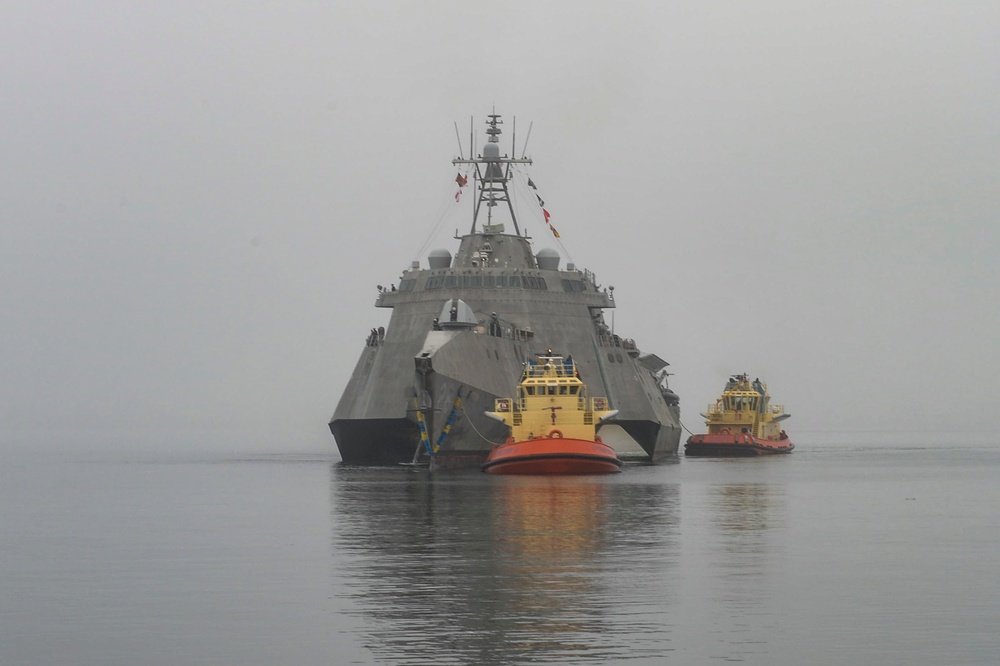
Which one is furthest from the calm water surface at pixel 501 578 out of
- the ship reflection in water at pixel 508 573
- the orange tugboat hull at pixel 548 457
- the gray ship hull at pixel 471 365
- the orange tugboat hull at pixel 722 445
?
the orange tugboat hull at pixel 722 445

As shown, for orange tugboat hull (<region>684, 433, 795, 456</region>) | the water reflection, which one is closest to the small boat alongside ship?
the water reflection

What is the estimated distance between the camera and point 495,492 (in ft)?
167

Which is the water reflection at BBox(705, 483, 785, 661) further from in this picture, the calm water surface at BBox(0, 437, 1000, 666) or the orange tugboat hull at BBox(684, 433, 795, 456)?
the orange tugboat hull at BBox(684, 433, 795, 456)

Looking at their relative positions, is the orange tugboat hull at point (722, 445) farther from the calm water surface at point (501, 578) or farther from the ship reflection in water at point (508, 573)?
the ship reflection in water at point (508, 573)

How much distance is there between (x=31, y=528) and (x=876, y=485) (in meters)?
38.1

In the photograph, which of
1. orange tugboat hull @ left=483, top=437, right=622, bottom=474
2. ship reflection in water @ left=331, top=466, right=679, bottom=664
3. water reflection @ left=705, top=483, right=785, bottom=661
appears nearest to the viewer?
ship reflection in water @ left=331, top=466, right=679, bottom=664

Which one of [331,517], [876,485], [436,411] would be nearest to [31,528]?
[331,517]

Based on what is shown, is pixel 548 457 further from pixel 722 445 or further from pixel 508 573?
pixel 722 445

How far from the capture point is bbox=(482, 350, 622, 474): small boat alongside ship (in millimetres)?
60469

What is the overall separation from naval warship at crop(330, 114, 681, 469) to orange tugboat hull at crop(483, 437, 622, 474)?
5.54m

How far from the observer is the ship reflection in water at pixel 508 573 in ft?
69.2

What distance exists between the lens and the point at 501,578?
1093 inches

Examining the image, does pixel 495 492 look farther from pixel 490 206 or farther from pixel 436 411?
pixel 490 206

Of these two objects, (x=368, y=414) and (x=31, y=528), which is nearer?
(x=31, y=528)
